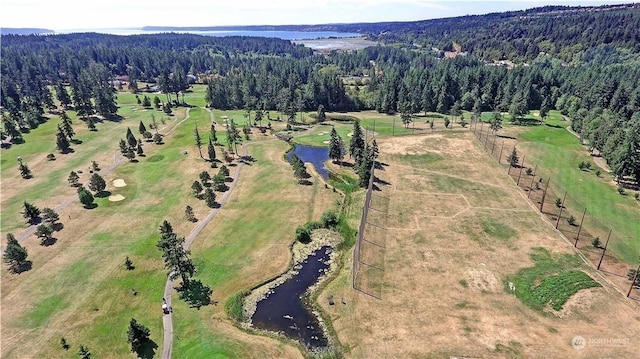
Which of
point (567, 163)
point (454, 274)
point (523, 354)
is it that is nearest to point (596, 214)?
point (567, 163)

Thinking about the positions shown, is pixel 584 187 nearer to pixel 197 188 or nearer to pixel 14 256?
pixel 197 188

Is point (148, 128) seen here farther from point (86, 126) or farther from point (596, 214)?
point (596, 214)

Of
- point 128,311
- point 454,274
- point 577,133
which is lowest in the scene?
point 128,311

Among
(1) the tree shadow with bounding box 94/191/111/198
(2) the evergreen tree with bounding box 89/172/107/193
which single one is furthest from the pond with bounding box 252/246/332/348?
(2) the evergreen tree with bounding box 89/172/107/193

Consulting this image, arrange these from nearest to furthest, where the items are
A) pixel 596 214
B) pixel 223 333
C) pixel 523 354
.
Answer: pixel 523 354, pixel 223 333, pixel 596 214

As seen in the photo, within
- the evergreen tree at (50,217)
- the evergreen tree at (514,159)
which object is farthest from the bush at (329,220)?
the evergreen tree at (514,159)

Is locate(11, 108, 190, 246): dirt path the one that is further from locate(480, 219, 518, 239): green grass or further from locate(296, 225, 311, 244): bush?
locate(480, 219, 518, 239): green grass

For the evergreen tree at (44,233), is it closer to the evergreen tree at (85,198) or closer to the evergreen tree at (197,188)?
the evergreen tree at (85,198)
